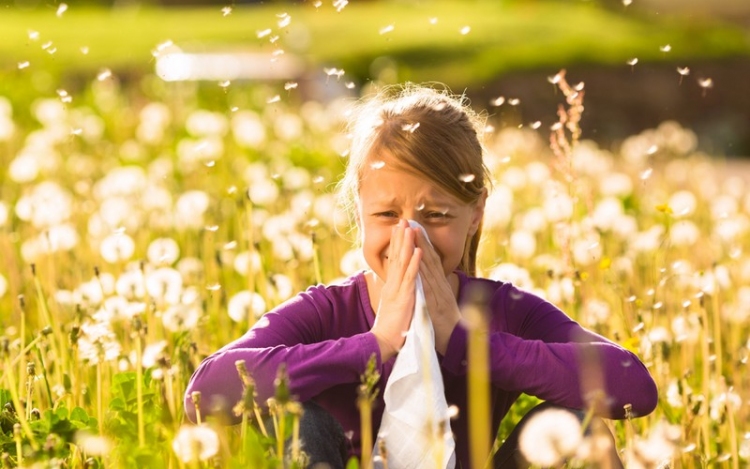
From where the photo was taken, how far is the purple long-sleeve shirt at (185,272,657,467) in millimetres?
1909

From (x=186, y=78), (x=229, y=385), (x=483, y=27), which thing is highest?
(x=229, y=385)

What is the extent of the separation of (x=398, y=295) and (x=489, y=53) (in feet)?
30.6

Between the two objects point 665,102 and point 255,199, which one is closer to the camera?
point 255,199

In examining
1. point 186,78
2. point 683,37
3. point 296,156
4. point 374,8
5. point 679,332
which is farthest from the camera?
point 374,8

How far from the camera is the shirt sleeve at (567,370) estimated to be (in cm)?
195

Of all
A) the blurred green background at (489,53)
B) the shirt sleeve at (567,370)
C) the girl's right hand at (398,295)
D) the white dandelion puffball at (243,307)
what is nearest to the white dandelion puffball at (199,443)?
the girl's right hand at (398,295)

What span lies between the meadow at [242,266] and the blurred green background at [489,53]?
2.09ft

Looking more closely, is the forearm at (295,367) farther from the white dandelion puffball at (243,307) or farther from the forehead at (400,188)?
the white dandelion puffball at (243,307)

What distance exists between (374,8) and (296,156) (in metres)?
13.6

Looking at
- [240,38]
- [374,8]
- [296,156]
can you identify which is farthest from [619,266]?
[374,8]

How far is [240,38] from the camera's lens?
14.0 meters

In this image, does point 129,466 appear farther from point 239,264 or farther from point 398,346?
point 239,264

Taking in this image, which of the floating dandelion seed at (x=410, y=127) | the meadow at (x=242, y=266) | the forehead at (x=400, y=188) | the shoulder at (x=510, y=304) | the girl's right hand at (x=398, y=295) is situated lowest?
the meadow at (x=242, y=266)

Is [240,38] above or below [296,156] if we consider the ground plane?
below
